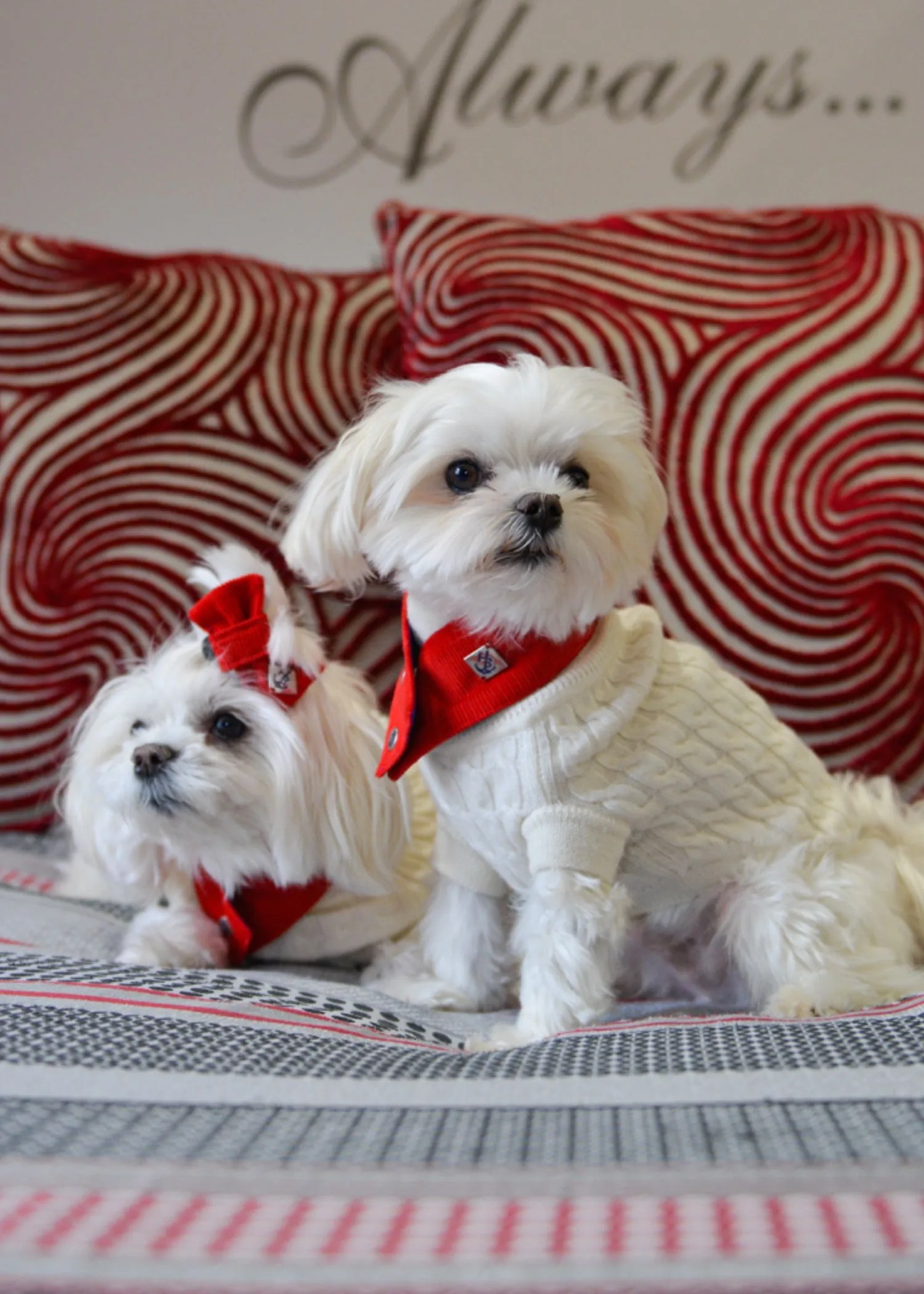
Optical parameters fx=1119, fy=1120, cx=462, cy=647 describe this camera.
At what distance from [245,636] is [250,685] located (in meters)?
0.05

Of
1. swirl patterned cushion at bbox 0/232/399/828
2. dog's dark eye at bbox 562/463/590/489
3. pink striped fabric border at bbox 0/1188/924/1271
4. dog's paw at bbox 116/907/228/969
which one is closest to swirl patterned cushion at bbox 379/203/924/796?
swirl patterned cushion at bbox 0/232/399/828

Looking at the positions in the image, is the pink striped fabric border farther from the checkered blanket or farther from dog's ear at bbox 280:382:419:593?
dog's ear at bbox 280:382:419:593

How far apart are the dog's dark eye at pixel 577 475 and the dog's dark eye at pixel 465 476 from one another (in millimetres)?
74

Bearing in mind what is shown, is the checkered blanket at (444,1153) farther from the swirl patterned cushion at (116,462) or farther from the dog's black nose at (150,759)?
the swirl patterned cushion at (116,462)

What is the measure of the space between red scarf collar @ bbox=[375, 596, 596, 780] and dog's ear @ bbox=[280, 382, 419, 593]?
0.12 meters

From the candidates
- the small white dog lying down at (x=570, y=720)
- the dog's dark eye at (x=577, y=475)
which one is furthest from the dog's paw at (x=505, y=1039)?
the dog's dark eye at (x=577, y=475)

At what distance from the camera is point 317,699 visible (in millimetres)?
1081

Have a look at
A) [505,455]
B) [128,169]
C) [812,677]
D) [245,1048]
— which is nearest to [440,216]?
[505,455]

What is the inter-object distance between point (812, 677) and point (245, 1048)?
83 centimetres

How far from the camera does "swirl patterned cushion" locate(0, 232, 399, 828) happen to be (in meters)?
1.37

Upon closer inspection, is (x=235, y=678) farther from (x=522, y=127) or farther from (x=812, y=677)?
(x=522, y=127)

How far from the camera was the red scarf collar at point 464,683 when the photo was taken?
0.96 metres

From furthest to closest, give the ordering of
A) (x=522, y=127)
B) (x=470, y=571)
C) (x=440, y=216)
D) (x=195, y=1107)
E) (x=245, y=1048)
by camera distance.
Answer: (x=522, y=127)
(x=440, y=216)
(x=470, y=571)
(x=245, y=1048)
(x=195, y=1107)

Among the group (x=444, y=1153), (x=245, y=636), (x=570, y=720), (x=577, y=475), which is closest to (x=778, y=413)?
(x=577, y=475)
